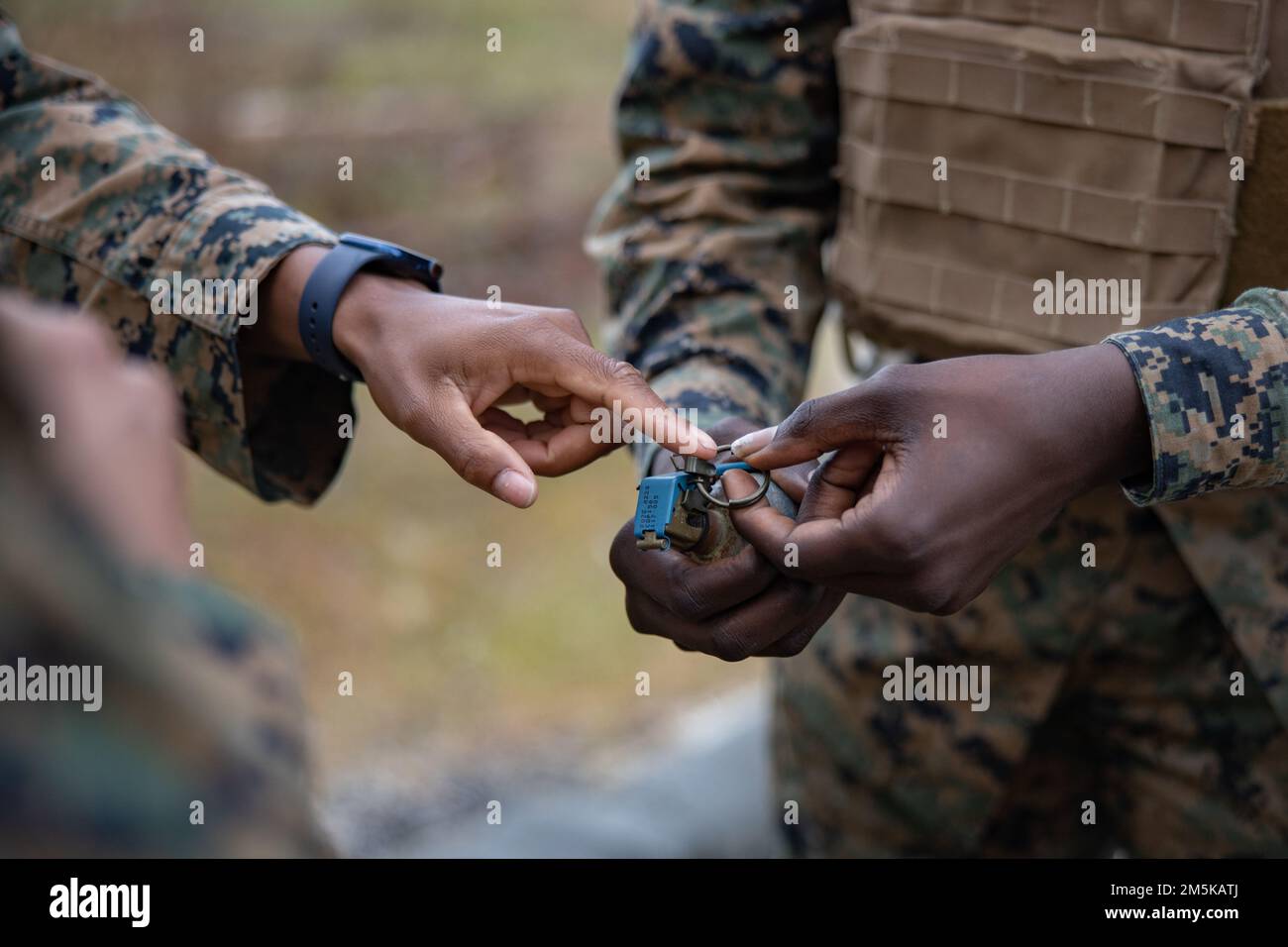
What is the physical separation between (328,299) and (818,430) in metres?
0.77

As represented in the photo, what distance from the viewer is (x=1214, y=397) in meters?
1.44

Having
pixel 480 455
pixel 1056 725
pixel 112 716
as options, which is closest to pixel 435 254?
pixel 1056 725

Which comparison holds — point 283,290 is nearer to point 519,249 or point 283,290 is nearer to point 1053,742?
point 1053,742

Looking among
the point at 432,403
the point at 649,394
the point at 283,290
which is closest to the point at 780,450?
the point at 649,394

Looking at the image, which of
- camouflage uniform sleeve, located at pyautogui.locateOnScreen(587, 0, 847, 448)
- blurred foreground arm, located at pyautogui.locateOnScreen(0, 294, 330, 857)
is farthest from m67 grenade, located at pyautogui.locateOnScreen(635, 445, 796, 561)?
blurred foreground arm, located at pyautogui.locateOnScreen(0, 294, 330, 857)

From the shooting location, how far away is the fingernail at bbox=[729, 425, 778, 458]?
162 cm

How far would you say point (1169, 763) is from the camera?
1.99 m

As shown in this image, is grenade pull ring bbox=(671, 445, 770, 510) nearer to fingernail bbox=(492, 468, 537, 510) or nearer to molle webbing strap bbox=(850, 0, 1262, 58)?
fingernail bbox=(492, 468, 537, 510)

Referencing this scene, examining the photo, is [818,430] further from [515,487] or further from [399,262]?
[399,262]

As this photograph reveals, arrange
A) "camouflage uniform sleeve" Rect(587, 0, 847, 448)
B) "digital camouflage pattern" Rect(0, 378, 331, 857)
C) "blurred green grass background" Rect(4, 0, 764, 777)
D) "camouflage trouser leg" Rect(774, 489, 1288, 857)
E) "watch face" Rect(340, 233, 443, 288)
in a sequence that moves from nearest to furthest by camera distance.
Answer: "digital camouflage pattern" Rect(0, 378, 331, 857) < "watch face" Rect(340, 233, 443, 288) < "camouflage trouser leg" Rect(774, 489, 1288, 857) < "camouflage uniform sleeve" Rect(587, 0, 847, 448) < "blurred green grass background" Rect(4, 0, 764, 777)

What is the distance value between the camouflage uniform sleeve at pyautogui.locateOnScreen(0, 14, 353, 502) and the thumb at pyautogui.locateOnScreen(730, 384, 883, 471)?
0.80m

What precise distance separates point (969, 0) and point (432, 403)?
1024 millimetres

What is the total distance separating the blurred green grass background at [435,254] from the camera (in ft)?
15.2

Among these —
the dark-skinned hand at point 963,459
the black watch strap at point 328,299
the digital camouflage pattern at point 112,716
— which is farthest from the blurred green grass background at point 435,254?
the digital camouflage pattern at point 112,716
